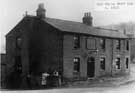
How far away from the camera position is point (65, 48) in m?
5.55

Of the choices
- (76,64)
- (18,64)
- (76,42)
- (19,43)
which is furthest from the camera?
(76,42)

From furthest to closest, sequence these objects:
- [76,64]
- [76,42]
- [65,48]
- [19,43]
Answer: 1. [76,42]
2. [76,64]
3. [65,48]
4. [19,43]

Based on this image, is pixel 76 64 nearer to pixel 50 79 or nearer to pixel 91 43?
pixel 91 43

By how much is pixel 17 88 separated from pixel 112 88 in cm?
204

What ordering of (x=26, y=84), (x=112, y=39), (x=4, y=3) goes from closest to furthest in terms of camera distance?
(x=4, y=3)
(x=26, y=84)
(x=112, y=39)

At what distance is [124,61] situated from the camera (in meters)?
5.73

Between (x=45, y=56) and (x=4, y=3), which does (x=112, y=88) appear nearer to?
(x=45, y=56)

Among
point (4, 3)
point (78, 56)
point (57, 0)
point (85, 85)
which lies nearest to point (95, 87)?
point (85, 85)

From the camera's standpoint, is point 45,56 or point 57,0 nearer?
point 57,0

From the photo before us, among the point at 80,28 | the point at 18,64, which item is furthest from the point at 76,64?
the point at 18,64

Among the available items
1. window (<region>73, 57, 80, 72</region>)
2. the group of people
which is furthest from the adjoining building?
the group of people

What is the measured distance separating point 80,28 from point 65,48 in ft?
2.35

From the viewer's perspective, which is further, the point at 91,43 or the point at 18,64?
the point at 91,43

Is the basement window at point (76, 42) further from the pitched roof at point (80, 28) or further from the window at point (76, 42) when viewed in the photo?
the pitched roof at point (80, 28)
